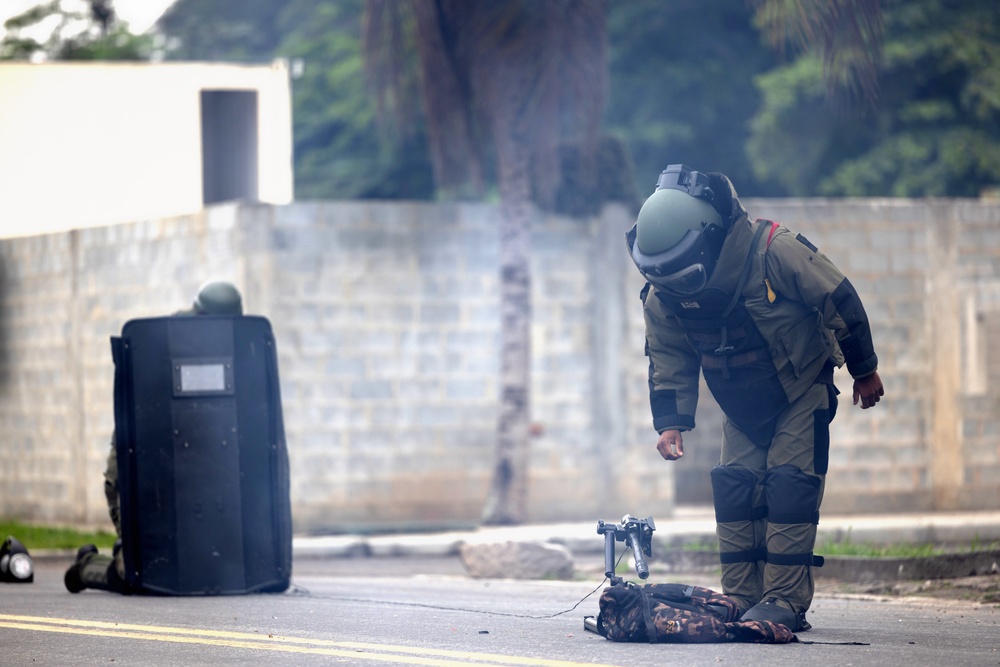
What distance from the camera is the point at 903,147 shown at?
26.8 meters

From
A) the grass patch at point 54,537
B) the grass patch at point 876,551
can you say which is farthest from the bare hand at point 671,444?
the grass patch at point 54,537

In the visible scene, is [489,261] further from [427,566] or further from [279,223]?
[427,566]

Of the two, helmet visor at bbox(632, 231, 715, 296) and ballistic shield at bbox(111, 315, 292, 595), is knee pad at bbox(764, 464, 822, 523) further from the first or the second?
ballistic shield at bbox(111, 315, 292, 595)

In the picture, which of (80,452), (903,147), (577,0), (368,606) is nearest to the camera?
(368,606)

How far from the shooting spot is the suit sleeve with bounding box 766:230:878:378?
20.9ft

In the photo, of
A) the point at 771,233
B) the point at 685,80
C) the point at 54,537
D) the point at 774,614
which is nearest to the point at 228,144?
the point at 685,80

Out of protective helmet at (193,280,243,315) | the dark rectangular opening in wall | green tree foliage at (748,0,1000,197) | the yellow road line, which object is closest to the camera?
the yellow road line

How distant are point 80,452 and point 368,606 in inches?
336

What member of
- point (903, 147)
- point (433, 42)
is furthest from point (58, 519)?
point (903, 147)

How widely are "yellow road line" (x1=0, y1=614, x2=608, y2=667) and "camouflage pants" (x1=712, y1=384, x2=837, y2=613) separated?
3.78 feet

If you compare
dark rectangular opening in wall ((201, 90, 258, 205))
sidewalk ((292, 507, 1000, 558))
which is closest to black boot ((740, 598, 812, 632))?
sidewalk ((292, 507, 1000, 558))

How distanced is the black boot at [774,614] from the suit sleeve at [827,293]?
3.06 ft

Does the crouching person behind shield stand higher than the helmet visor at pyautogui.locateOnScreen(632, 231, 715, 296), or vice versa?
the helmet visor at pyautogui.locateOnScreen(632, 231, 715, 296)

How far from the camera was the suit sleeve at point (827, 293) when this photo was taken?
6.36 m
